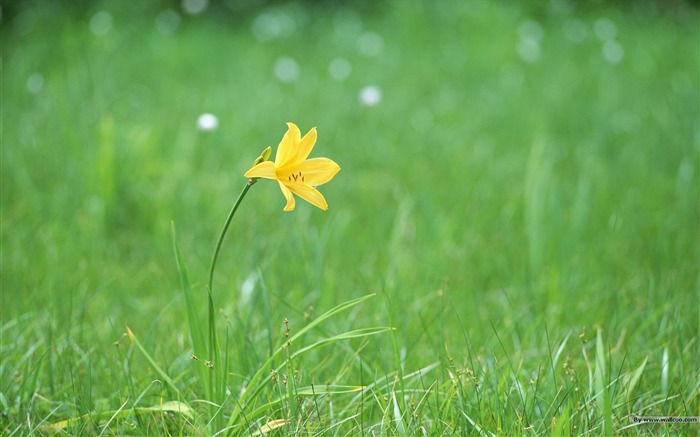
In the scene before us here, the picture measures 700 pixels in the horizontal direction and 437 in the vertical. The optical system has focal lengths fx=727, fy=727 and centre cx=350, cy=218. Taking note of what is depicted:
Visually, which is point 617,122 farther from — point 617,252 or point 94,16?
point 94,16

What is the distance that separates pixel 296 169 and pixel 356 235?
58.1 inches

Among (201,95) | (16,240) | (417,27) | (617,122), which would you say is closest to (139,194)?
(16,240)

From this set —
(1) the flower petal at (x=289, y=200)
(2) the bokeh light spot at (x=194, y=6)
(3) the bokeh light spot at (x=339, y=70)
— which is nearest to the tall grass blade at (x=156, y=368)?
(1) the flower petal at (x=289, y=200)

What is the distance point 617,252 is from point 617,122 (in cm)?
153

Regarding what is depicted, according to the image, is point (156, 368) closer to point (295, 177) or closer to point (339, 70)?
point (295, 177)

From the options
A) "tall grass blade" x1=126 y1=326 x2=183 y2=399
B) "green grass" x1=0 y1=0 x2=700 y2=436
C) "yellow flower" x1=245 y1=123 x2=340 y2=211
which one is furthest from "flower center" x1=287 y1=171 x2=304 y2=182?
"tall grass blade" x1=126 y1=326 x2=183 y2=399

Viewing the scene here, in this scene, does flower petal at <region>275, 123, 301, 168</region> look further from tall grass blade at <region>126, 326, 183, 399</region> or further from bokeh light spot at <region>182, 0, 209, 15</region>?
bokeh light spot at <region>182, 0, 209, 15</region>

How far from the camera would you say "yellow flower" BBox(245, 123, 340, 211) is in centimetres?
133

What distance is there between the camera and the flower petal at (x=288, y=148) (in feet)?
4.37

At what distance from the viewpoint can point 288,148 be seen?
4.40ft

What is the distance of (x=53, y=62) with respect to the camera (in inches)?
167

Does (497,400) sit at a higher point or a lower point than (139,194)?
higher

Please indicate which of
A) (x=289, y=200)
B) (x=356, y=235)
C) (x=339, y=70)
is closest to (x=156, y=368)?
(x=289, y=200)

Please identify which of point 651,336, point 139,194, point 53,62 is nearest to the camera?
point 651,336
